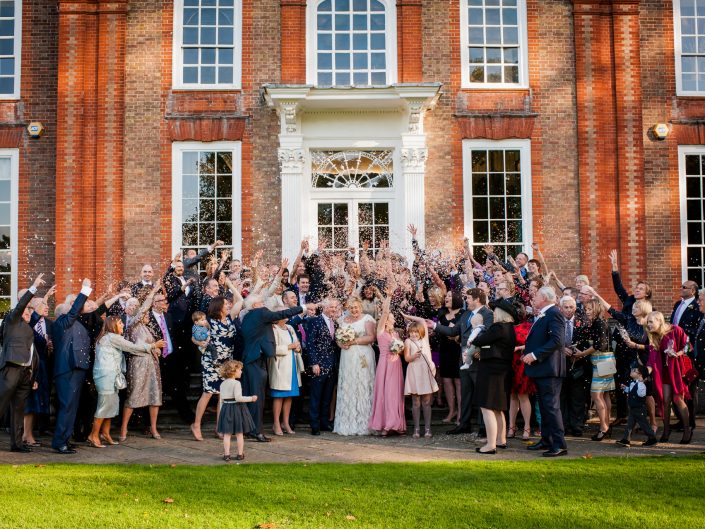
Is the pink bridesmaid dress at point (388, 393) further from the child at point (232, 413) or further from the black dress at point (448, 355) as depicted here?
the child at point (232, 413)

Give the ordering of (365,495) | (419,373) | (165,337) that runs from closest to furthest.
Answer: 1. (365,495)
2. (419,373)
3. (165,337)

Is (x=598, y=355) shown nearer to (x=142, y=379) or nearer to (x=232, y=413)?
(x=232, y=413)

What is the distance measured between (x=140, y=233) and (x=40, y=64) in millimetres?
4046

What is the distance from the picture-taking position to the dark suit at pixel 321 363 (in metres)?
12.3

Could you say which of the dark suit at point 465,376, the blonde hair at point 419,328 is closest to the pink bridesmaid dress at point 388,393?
the blonde hair at point 419,328

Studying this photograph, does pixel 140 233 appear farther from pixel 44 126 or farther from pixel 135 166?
pixel 44 126

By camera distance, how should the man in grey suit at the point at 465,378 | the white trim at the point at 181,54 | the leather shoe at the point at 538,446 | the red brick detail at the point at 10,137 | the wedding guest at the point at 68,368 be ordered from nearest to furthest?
the leather shoe at the point at 538,446 → the wedding guest at the point at 68,368 → the man in grey suit at the point at 465,378 → the white trim at the point at 181,54 → the red brick detail at the point at 10,137

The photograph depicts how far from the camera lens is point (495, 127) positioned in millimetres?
17391

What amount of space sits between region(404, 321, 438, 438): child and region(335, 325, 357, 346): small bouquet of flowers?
0.74 m

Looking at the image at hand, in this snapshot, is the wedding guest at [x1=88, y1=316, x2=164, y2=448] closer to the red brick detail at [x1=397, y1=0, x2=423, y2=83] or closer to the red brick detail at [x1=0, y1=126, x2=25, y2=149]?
the red brick detail at [x1=0, y1=126, x2=25, y2=149]

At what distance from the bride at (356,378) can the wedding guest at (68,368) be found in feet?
11.2

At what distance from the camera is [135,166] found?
56.1ft

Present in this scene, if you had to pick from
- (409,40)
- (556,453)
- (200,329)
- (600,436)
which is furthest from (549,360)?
(409,40)

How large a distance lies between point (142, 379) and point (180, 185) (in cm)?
638
